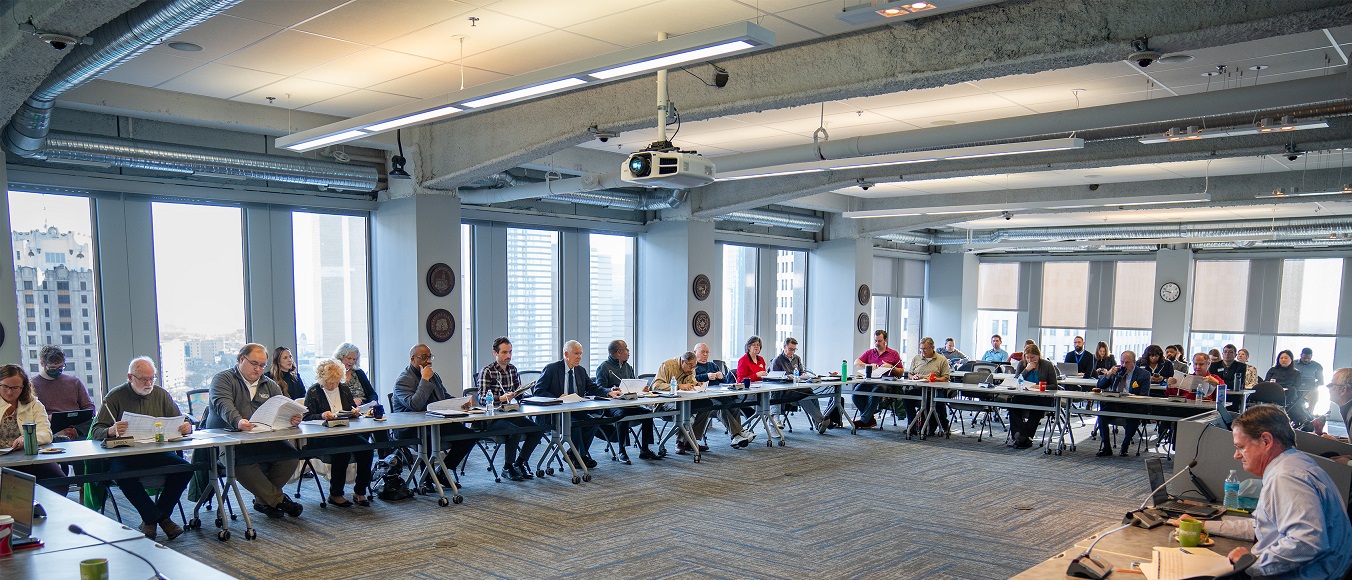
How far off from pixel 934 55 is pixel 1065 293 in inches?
577

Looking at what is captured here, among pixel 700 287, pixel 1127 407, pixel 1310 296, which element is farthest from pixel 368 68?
pixel 1310 296

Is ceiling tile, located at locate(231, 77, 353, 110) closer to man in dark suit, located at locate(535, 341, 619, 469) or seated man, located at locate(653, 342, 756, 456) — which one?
man in dark suit, located at locate(535, 341, 619, 469)

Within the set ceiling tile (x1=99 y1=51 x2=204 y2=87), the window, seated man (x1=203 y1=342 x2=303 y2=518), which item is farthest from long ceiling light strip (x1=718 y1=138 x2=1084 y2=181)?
ceiling tile (x1=99 y1=51 x2=204 y2=87)

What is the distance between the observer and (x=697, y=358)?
9914 mm

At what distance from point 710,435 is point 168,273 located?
596cm

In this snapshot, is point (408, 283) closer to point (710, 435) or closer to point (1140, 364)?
point (710, 435)

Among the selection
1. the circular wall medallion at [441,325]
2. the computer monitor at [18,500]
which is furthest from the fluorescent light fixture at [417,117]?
the circular wall medallion at [441,325]

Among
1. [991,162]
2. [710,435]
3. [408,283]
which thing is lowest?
[710,435]

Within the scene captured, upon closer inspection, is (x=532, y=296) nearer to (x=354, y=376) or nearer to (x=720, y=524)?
(x=354, y=376)

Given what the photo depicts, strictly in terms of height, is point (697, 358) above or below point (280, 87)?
below

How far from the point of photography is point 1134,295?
55.8ft

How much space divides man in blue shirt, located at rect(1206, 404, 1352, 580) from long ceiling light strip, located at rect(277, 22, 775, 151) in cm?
252

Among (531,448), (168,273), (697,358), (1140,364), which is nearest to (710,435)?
(697,358)

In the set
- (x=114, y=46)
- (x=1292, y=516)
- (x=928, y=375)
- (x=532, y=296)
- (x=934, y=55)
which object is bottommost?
(x=928, y=375)
